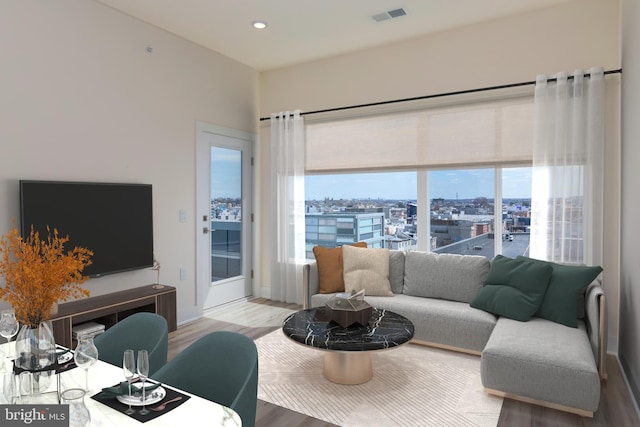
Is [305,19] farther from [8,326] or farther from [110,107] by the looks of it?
[8,326]

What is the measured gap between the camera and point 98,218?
3537mm

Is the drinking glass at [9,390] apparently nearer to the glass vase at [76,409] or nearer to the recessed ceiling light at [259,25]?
the glass vase at [76,409]

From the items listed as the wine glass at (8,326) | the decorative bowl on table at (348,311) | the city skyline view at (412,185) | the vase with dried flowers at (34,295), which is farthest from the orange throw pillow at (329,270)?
the vase with dried flowers at (34,295)

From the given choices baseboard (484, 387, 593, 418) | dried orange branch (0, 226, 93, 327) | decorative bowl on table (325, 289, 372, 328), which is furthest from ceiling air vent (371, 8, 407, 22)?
dried orange branch (0, 226, 93, 327)

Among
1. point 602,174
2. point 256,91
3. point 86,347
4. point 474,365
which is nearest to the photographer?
point 86,347

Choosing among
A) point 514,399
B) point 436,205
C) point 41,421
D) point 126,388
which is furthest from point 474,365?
point 41,421

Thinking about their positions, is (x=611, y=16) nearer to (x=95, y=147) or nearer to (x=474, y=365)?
(x=474, y=365)

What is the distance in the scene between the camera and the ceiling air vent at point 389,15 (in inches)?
149

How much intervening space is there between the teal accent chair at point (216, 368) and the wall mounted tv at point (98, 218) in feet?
7.17

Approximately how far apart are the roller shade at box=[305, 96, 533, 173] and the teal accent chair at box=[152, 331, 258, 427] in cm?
324

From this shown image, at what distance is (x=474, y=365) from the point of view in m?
3.20

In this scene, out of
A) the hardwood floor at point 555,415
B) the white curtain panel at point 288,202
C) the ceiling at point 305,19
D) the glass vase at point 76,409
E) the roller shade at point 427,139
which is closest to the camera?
the glass vase at point 76,409

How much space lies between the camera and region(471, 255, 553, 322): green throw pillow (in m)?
3.20

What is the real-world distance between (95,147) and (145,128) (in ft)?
1.84
